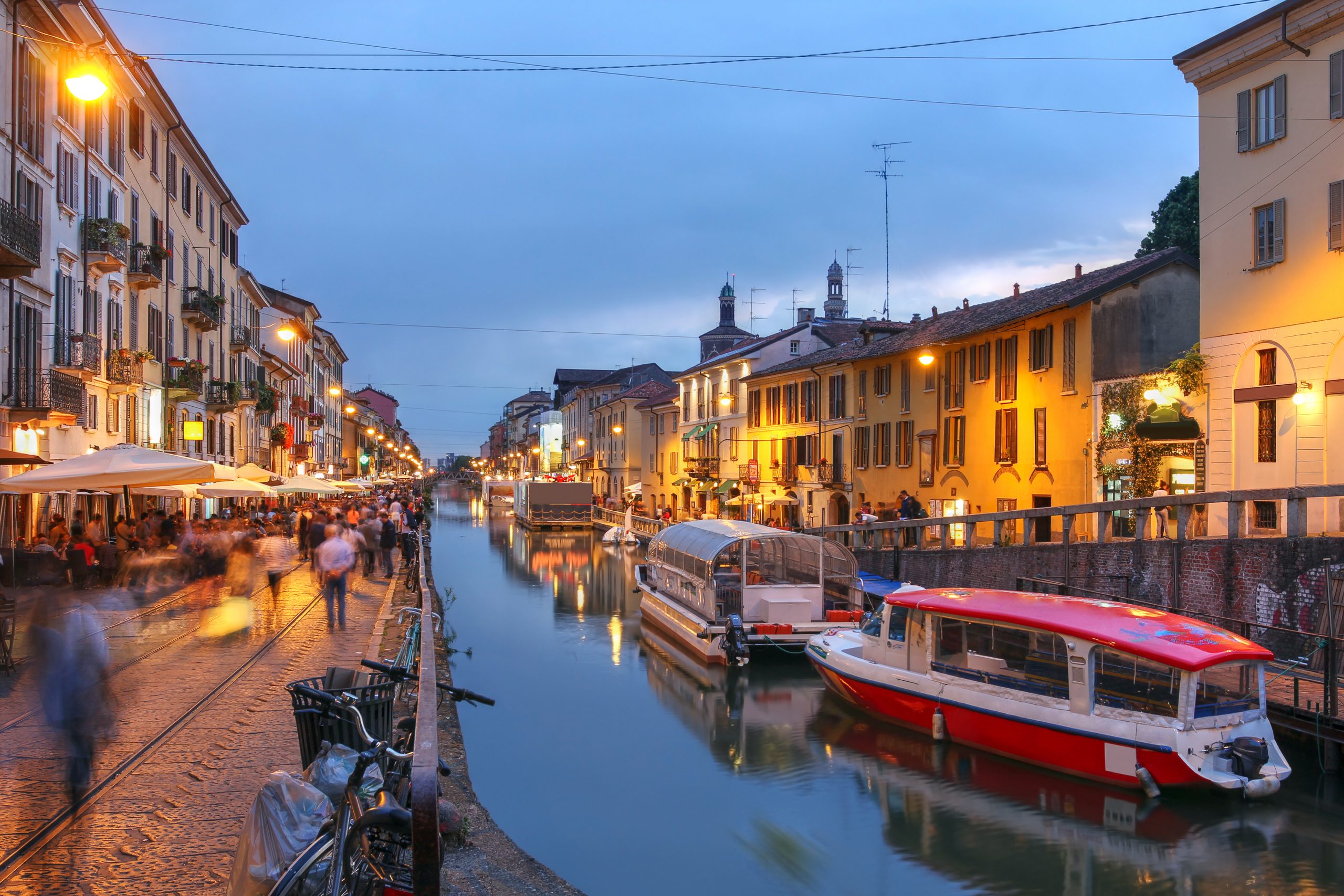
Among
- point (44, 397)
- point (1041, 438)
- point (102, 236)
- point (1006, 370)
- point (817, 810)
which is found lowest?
point (817, 810)

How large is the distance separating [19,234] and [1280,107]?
24.7 meters

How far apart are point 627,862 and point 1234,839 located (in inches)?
266

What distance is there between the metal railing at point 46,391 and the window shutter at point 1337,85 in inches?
1012

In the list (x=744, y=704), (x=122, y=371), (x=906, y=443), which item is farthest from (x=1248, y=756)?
(x=906, y=443)

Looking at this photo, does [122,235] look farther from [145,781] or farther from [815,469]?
[815,469]

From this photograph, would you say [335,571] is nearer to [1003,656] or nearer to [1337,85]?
[1003,656]

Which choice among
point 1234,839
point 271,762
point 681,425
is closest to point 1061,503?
point 1234,839

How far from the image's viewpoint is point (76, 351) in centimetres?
2453

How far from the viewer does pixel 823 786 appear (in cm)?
1412

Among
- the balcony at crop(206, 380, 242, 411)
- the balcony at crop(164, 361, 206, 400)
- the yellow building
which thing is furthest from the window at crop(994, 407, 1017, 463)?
the balcony at crop(206, 380, 242, 411)

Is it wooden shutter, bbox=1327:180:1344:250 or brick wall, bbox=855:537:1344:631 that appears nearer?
brick wall, bbox=855:537:1344:631

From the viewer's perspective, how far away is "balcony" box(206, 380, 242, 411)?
3844cm

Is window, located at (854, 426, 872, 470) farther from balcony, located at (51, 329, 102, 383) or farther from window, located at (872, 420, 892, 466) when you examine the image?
balcony, located at (51, 329, 102, 383)

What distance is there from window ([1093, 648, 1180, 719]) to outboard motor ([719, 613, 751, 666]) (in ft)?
26.8
